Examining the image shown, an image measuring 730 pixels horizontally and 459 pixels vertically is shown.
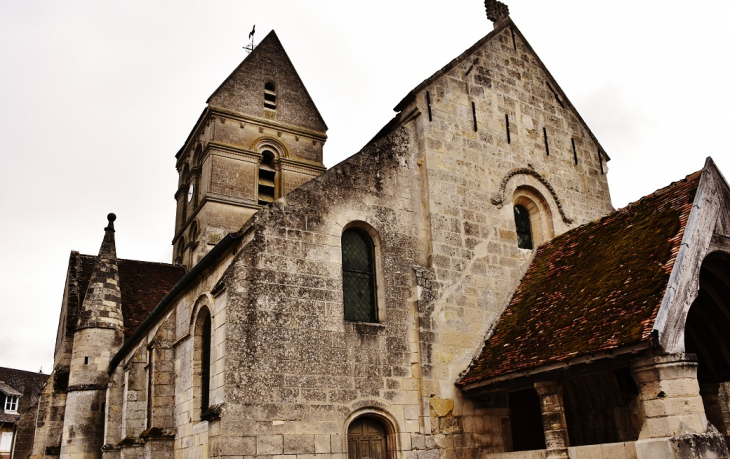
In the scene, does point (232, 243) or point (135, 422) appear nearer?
point (232, 243)

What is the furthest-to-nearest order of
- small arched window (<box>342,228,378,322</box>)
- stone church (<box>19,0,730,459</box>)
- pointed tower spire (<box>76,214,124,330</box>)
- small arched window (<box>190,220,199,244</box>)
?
small arched window (<box>190,220,199,244</box>)
pointed tower spire (<box>76,214,124,330</box>)
small arched window (<box>342,228,378,322</box>)
stone church (<box>19,0,730,459</box>)

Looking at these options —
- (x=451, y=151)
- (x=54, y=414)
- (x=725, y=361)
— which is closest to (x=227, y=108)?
(x=54, y=414)

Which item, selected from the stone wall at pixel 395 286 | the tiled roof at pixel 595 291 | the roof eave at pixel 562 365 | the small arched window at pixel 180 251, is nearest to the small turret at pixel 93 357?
the stone wall at pixel 395 286

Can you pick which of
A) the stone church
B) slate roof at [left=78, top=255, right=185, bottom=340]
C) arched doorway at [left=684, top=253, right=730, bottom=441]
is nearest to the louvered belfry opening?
slate roof at [left=78, top=255, right=185, bottom=340]

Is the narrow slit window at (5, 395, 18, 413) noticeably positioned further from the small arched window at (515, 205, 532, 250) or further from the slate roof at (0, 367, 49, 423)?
the small arched window at (515, 205, 532, 250)

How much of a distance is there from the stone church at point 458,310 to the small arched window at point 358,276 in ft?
0.14

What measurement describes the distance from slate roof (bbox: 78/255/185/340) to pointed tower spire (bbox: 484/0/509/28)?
1336cm

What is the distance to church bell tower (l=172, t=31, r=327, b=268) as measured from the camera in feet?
74.1

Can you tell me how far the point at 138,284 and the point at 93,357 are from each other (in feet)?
15.6

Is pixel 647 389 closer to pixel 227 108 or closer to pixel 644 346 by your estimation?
pixel 644 346

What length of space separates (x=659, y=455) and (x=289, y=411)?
5.06m

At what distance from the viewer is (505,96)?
14.1m

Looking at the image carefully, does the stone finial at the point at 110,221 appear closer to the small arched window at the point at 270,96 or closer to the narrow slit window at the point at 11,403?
the small arched window at the point at 270,96

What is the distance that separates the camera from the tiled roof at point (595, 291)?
339 inches
